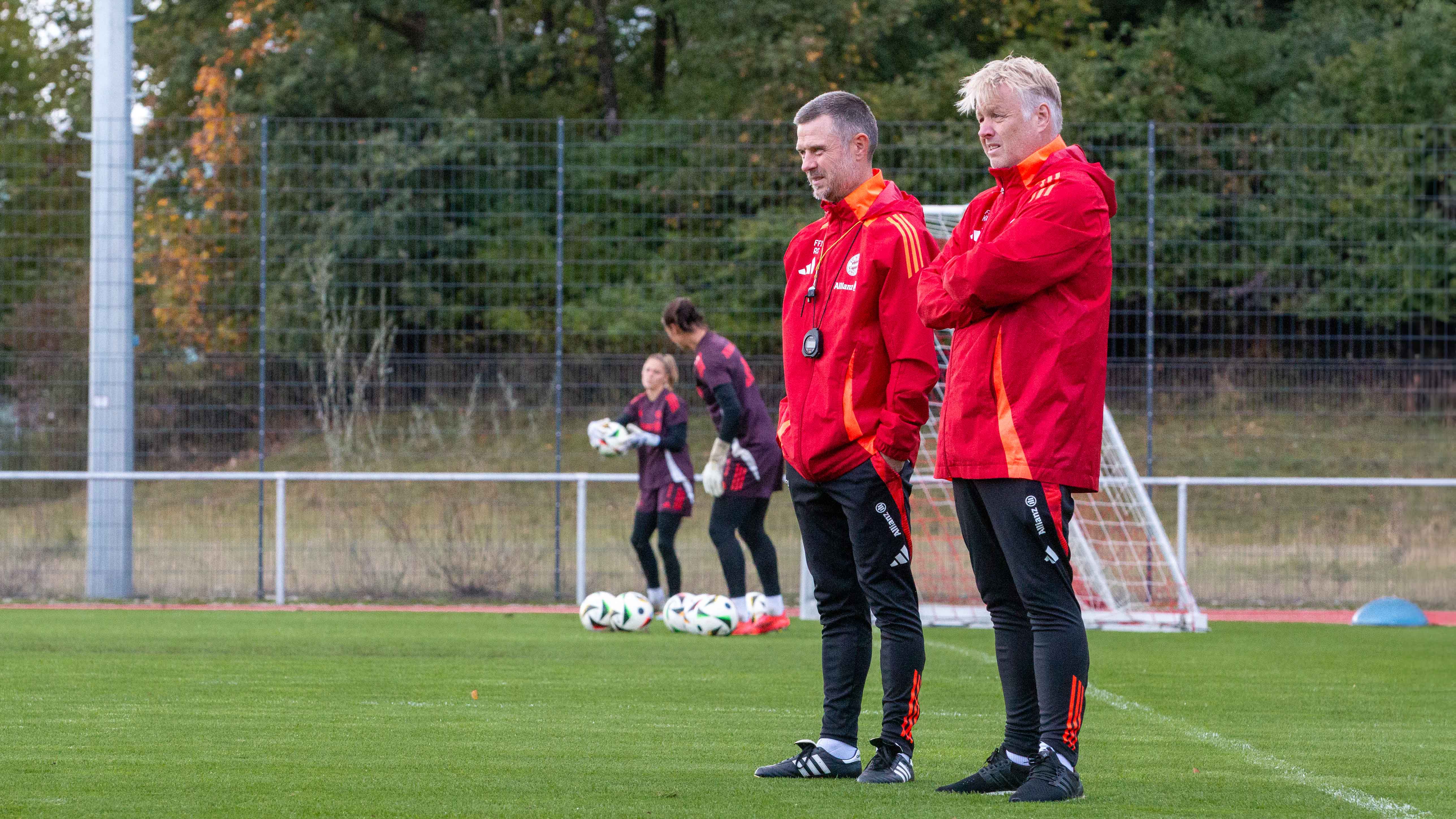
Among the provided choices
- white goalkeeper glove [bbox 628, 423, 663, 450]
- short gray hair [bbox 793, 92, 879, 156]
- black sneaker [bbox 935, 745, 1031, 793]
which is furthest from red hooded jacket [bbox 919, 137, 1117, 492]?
white goalkeeper glove [bbox 628, 423, 663, 450]

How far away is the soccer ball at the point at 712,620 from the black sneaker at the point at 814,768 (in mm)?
4446

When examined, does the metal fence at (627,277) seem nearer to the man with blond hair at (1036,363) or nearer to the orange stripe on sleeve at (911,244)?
the orange stripe on sleeve at (911,244)

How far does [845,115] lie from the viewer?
4.29 metres

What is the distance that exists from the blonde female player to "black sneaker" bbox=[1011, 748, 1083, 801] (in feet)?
18.8

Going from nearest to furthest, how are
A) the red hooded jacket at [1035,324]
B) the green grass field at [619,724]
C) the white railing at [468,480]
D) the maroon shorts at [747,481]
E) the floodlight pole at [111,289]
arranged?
the red hooded jacket at [1035,324] → the green grass field at [619,724] → the maroon shorts at [747,481] → the white railing at [468,480] → the floodlight pole at [111,289]

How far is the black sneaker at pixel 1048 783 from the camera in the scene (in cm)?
383

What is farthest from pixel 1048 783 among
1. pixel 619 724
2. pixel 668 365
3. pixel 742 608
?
pixel 668 365

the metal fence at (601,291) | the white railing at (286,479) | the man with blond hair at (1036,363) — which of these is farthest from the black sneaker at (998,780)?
the metal fence at (601,291)

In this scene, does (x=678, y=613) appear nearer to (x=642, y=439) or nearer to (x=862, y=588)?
(x=642, y=439)

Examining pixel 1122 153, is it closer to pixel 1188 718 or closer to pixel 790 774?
pixel 1188 718

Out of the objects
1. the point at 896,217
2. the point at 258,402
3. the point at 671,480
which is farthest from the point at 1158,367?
the point at 896,217

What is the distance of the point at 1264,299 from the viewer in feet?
37.8

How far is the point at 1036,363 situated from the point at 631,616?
17.9 feet

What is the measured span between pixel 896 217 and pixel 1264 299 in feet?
26.3
